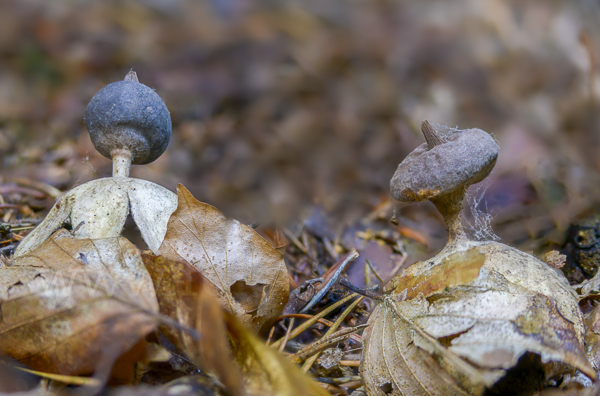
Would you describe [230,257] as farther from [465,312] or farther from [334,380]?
[465,312]

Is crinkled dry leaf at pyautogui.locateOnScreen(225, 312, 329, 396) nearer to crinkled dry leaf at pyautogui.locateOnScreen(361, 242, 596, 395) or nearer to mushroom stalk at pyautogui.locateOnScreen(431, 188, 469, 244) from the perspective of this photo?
crinkled dry leaf at pyautogui.locateOnScreen(361, 242, 596, 395)

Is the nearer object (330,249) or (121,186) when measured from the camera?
(121,186)

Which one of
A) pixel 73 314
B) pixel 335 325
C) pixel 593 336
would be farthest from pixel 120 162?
pixel 593 336

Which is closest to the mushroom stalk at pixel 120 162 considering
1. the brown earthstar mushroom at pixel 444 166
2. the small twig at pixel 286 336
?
the small twig at pixel 286 336

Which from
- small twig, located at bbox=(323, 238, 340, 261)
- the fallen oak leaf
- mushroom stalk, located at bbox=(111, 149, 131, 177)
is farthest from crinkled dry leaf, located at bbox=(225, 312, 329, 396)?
small twig, located at bbox=(323, 238, 340, 261)

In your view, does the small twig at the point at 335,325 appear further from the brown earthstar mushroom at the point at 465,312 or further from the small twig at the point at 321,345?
the brown earthstar mushroom at the point at 465,312

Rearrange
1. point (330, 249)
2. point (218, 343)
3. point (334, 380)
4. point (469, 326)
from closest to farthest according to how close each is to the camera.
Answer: point (218, 343) → point (469, 326) → point (334, 380) → point (330, 249)
